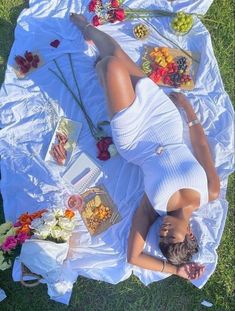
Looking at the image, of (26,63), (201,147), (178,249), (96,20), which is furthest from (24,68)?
(178,249)

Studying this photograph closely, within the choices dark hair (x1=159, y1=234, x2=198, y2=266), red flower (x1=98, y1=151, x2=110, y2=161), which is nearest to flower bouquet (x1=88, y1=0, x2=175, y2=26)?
red flower (x1=98, y1=151, x2=110, y2=161)

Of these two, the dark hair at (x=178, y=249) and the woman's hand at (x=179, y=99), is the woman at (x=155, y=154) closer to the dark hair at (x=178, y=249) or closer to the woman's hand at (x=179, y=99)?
the dark hair at (x=178, y=249)

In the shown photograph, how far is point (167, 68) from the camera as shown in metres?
5.89

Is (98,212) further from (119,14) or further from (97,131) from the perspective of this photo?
(119,14)

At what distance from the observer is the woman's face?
4797 mm

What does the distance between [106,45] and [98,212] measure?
2.05m

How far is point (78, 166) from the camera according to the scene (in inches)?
227

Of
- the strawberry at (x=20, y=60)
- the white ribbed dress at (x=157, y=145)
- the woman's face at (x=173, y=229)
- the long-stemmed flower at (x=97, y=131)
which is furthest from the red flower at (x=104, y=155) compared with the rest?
the strawberry at (x=20, y=60)

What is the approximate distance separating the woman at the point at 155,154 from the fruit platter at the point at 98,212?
380mm

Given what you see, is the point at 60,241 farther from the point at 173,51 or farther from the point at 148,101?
the point at 173,51

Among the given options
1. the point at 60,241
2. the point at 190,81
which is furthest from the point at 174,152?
the point at 60,241

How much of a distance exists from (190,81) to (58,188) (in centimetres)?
217

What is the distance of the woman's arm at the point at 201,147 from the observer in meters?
5.45

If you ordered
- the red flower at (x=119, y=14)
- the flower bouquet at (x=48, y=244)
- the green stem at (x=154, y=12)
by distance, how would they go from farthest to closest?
1. the green stem at (x=154, y=12)
2. the red flower at (x=119, y=14)
3. the flower bouquet at (x=48, y=244)
